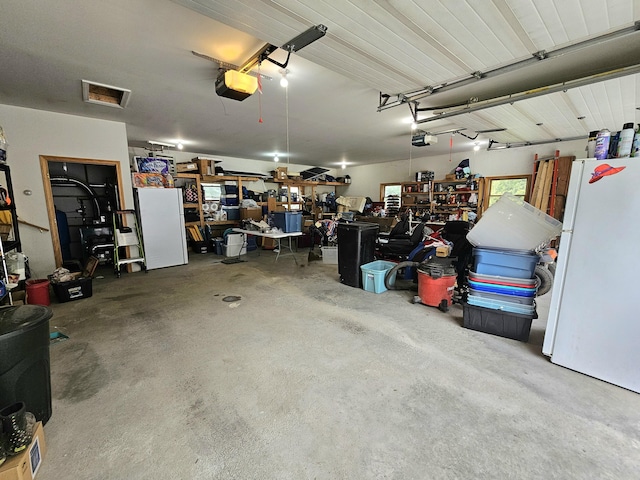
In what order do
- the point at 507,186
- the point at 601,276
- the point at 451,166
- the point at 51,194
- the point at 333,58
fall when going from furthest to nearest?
the point at 451,166
the point at 507,186
the point at 51,194
the point at 333,58
the point at 601,276

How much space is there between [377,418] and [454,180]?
290 inches

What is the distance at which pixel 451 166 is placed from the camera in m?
7.89

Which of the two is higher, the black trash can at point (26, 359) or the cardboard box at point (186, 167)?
the cardboard box at point (186, 167)

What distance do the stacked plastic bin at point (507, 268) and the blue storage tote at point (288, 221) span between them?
11.9ft

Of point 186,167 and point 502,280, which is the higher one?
point 186,167

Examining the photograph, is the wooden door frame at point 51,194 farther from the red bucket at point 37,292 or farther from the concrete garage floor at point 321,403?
the concrete garage floor at point 321,403

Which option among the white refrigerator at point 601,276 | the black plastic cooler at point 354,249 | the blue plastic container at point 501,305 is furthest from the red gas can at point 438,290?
the white refrigerator at point 601,276

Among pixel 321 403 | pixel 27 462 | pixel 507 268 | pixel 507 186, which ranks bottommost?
pixel 321 403

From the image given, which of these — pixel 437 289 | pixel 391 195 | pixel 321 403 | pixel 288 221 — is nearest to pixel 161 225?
pixel 288 221

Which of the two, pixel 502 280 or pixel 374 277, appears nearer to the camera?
pixel 502 280

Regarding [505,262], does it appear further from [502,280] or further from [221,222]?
[221,222]

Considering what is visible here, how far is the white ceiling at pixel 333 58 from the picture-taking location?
175cm

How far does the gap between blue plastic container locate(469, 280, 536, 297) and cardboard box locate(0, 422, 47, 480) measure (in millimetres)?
3299

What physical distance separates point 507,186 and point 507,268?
5751mm
